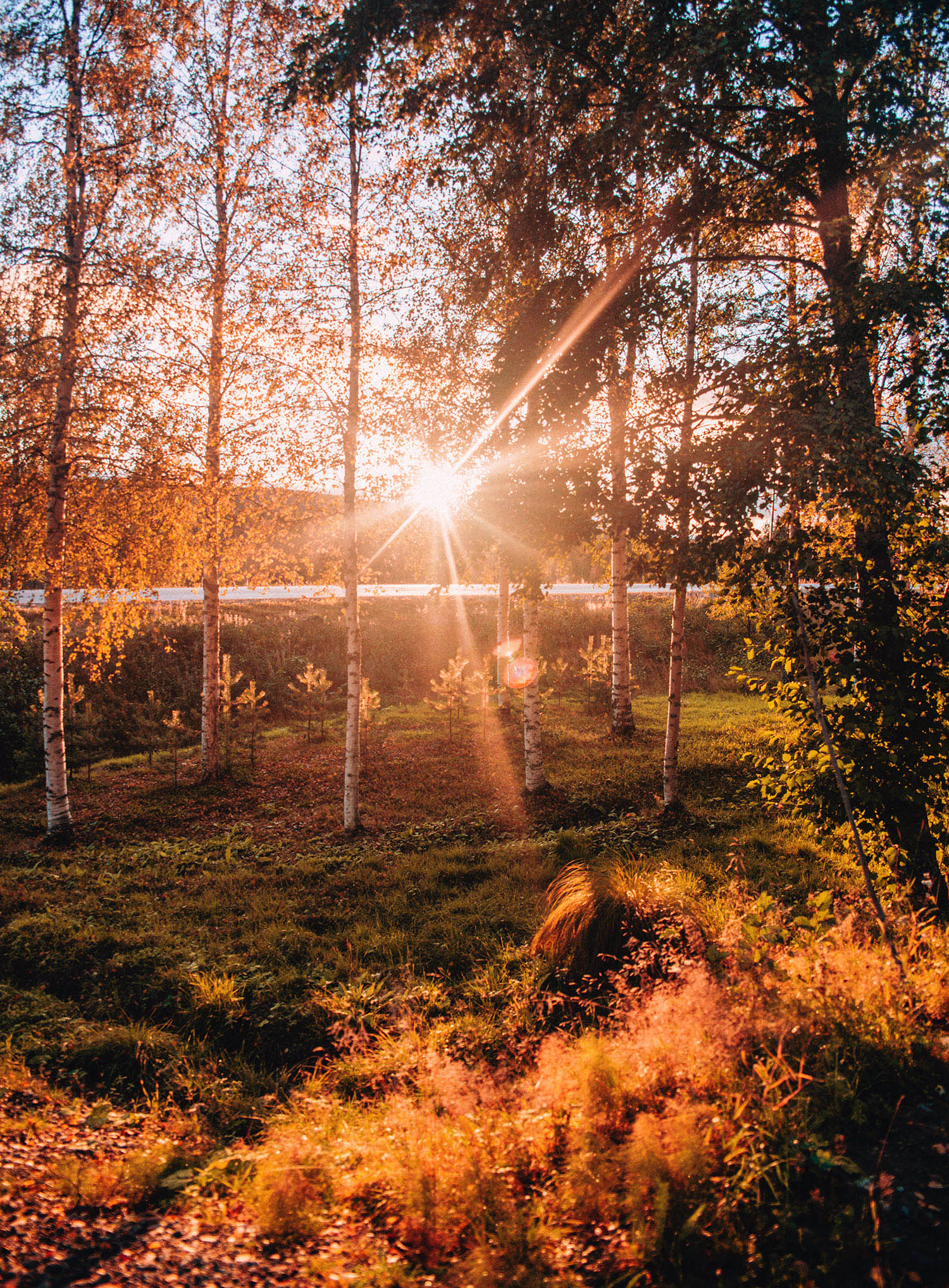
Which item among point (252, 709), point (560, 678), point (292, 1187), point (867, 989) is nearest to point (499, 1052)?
point (292, 1187)

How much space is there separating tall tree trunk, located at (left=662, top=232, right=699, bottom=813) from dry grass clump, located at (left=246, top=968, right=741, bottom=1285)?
3.34 m

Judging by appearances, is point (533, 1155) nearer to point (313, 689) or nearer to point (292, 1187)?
point (292, 1187)

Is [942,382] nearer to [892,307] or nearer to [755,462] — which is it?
[892,307]

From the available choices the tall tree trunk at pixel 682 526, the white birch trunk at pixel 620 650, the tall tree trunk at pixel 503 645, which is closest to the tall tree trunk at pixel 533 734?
the tall tree trunk at pixel 682 526

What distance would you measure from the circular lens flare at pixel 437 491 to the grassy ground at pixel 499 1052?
15.4ft

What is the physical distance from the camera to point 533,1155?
2.93 m

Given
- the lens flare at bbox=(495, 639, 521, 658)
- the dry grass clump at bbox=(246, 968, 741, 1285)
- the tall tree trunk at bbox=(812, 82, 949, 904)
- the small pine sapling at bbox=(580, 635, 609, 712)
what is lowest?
the dry grass clump at bbox=(246, 968, 741, 1285)

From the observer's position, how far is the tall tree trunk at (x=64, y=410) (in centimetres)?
877

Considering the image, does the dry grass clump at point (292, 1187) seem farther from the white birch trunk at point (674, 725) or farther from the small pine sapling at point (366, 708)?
the small pine sapling at point (366, 708)

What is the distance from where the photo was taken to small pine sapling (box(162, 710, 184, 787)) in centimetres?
1244

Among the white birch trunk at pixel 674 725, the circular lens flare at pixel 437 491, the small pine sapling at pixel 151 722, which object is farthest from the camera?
the small pine sapling at pixel 151 722

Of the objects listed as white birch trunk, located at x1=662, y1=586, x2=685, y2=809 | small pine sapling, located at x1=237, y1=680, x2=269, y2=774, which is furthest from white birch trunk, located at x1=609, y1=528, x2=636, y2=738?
small pine sapling, located at x1=237, y1=680, x2=269, y2=774

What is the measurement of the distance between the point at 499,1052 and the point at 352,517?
24.4ft

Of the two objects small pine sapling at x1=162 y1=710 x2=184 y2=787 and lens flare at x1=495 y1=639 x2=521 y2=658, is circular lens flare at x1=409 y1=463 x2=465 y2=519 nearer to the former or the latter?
lens flare at x1=495 y1=639 x2=521 y2=658
